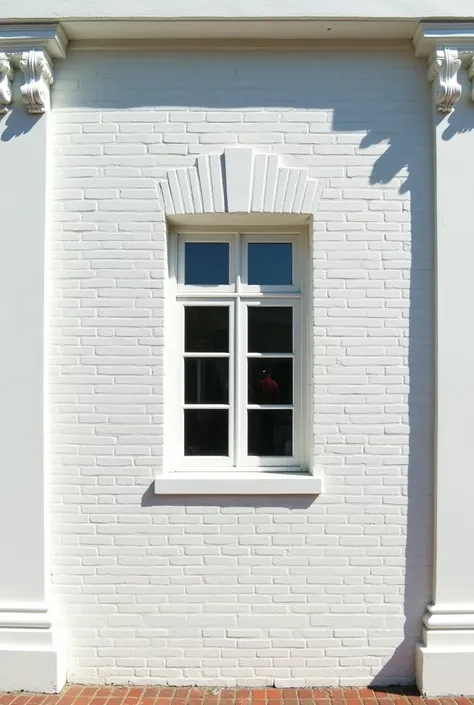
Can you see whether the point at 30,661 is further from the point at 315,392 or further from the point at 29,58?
the point at 29,58

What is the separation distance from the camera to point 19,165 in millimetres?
4035

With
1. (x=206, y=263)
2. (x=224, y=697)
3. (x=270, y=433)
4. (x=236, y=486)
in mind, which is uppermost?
(x=206, y=263)

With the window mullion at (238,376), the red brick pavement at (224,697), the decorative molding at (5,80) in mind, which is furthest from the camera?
the window mullion at (238,376)

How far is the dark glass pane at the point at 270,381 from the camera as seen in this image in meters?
4.34

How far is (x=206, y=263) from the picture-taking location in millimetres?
4371

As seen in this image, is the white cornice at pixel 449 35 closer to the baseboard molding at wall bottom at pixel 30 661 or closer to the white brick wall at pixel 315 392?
the white brick wall at pixel 315 392

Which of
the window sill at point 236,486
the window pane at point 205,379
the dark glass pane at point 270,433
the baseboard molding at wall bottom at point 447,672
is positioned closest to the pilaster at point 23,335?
the window sill at point 236,486

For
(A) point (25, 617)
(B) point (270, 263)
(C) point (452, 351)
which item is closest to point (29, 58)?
(B) point (270, 263)

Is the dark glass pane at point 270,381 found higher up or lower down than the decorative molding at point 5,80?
lower down

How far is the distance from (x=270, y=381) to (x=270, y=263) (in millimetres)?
891

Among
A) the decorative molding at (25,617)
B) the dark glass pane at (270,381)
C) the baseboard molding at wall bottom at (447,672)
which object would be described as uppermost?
the dark glass pane at (270,381)

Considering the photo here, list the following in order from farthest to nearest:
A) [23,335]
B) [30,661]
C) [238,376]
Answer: [238,376] < [23,335] < [30,661]

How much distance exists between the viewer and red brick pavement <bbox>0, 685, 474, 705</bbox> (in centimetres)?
384

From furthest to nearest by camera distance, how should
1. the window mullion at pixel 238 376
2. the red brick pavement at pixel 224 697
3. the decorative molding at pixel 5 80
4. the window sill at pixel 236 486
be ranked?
the window mullion at pixel 238 376
the window sill at pixel 236 486
the decorative molding at pixel 5 80
the red brick pavement at pixel 224 697
